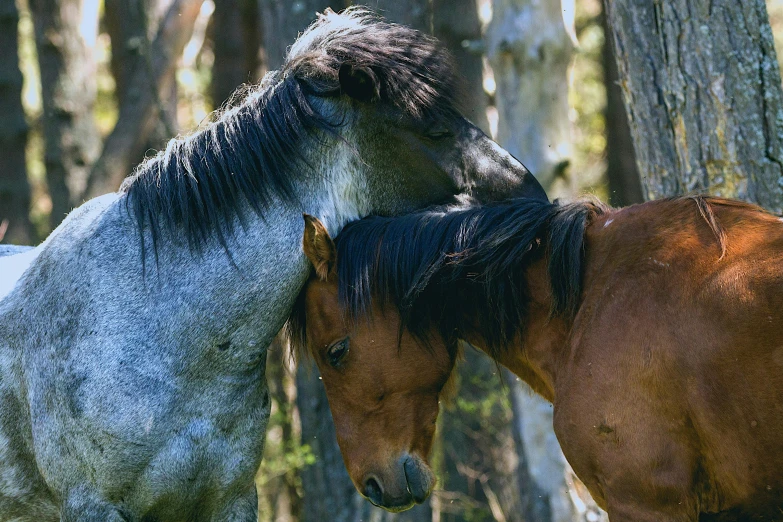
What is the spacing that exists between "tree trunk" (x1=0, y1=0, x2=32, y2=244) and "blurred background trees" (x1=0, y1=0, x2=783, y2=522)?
18mm

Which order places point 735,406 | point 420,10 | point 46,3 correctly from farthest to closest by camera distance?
1. point 46,3
2. point 420,10
3. point 735,406

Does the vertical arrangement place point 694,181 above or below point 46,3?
below

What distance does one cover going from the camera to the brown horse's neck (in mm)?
3742

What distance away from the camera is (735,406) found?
3.09 metres

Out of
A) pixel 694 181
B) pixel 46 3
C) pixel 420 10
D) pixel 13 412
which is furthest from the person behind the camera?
pixel 46 3

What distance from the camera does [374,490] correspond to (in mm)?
3832

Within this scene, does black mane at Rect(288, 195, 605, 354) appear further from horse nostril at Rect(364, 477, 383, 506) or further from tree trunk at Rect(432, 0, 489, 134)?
tree trunk at Rect(432, 0, 489, 134)

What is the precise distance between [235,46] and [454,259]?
764 cm

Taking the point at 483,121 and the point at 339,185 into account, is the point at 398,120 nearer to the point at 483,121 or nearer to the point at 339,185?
the point at 339,185

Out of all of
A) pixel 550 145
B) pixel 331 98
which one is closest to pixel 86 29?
pixel 550 145

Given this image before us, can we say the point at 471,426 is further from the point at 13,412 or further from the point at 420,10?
the point at 13,412

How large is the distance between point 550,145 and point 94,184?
164 inches

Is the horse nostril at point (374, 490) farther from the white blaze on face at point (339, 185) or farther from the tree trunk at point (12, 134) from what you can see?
the tree trunk at point (12, 134)

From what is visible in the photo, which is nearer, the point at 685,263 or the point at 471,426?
the point at 685,263
